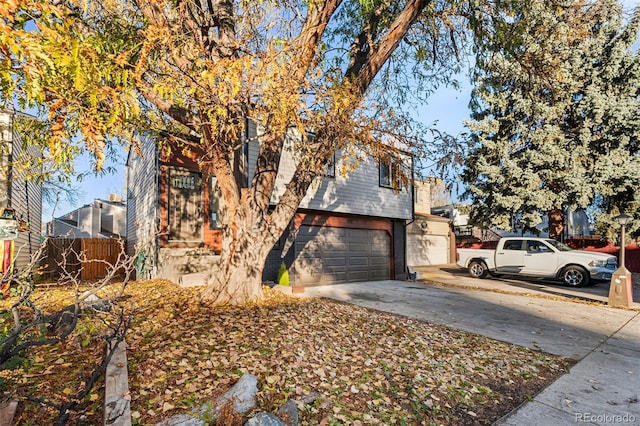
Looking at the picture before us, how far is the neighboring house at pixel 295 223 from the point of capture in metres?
9.54

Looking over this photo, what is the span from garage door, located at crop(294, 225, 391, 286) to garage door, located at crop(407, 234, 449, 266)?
662 centimetres

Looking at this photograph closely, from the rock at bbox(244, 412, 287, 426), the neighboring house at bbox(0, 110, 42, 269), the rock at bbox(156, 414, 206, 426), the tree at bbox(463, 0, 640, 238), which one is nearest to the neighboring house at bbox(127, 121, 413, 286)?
the neighboring house at bbox(0, 110, 42, 269)

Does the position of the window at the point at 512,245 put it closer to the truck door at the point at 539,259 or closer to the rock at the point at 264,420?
the truck door at the point at 539,259

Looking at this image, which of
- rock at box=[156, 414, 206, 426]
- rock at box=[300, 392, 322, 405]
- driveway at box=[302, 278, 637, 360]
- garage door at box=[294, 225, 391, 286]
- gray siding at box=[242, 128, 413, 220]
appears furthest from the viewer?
garage door at box=[294, 225, 391, 286]

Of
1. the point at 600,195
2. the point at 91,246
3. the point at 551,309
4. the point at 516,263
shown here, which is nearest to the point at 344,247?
the point at 551,309

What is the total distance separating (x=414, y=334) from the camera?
17.9 ft

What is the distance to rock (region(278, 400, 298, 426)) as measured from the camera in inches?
112

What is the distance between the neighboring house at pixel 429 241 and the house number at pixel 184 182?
12720mm

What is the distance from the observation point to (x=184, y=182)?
32.5 ft

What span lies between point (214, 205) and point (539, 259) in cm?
1185

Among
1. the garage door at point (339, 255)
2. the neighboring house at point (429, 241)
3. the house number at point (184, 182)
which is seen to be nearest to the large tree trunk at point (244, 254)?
the house number at point (184, 182)

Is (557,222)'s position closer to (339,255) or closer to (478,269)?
(478,269)

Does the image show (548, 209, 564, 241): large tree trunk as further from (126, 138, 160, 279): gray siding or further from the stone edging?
the stone edging

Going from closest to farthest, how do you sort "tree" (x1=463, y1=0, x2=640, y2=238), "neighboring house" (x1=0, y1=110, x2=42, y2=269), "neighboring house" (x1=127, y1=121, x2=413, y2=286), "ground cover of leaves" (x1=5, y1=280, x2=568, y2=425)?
"ground cover of leaves" (x1=5, y1=280, x2=568, y2=425)
"neighboring house" (x1=0, y1=110, x2=42, y2=269)
"neighboring house" (x1=127, y1=121, x2=413, y2=286)
"tree" (x1=463, y1=0, x2=640, y2=238)
